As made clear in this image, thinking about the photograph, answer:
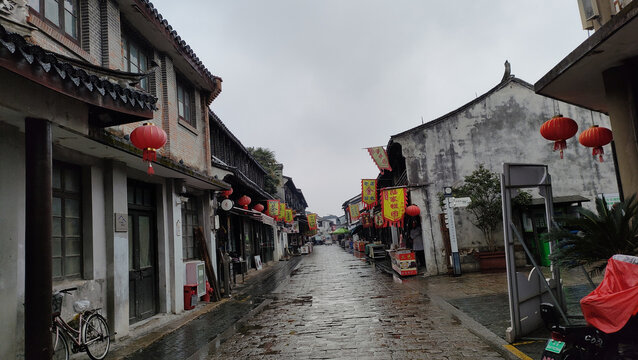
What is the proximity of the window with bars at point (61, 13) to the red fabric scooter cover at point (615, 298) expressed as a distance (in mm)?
7995

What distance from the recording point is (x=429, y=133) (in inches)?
617

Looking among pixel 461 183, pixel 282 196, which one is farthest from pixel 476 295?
pixel 282 196

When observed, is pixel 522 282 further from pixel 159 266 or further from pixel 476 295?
pixel 159 266

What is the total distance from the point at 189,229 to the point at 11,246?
6795 millimetres

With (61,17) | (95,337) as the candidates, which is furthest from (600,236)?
(61,17)

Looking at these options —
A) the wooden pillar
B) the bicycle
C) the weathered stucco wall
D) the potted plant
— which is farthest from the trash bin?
the potted plant

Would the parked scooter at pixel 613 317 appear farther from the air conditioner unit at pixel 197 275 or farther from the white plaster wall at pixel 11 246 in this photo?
the air conditioner unit at pixel 197 275

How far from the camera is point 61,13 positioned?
660 cm

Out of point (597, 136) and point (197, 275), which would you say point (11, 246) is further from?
point (597, 136)

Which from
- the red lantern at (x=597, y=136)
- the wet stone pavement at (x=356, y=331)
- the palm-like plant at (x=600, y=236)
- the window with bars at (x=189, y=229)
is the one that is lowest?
the wet stone pavement at (x=356, y=331)

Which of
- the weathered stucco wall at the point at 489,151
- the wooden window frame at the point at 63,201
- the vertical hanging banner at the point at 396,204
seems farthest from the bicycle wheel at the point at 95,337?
the weathered stucco wall at the point at 489,151

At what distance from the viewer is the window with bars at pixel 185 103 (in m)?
11.4

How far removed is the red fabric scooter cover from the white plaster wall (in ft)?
22.1

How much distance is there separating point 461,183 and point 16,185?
45.4ft
